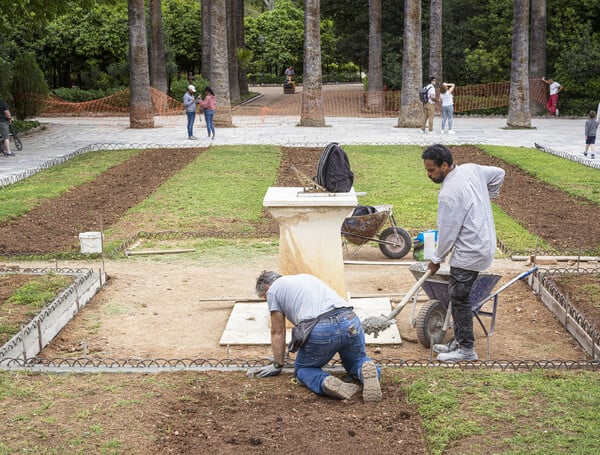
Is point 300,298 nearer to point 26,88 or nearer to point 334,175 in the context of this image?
point 334,175

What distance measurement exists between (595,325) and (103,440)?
4.88 meters

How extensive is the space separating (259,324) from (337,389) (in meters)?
2.47

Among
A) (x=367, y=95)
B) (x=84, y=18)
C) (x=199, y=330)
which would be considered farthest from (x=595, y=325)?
(x=84, y=18)

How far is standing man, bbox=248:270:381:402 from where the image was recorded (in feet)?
21.6

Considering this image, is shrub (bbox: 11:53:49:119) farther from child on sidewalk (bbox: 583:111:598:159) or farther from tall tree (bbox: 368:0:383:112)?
child on sidewalk (bbox: 583:111:598:159)

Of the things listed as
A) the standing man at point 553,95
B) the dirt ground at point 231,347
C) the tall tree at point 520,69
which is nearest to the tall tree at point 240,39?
the standing man at point 553,95

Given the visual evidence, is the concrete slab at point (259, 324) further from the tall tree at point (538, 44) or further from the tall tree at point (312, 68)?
the tall tree at point (538, 44)

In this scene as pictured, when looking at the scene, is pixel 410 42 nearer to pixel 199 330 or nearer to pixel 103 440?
pixel 199 330

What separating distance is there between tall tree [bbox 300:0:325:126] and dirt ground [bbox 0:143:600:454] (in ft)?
50.4

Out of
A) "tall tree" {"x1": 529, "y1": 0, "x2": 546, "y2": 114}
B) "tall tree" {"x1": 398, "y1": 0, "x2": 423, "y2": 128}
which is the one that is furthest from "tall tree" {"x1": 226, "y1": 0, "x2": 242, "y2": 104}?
"tall tree" {"x1": 529, "y1": 0, "x2": 546, "y2": 114}

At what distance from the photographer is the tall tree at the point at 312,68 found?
1142 inches

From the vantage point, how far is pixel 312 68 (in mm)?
29781

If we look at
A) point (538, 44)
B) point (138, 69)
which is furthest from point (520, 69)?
point (138, 69)

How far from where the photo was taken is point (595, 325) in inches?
334
